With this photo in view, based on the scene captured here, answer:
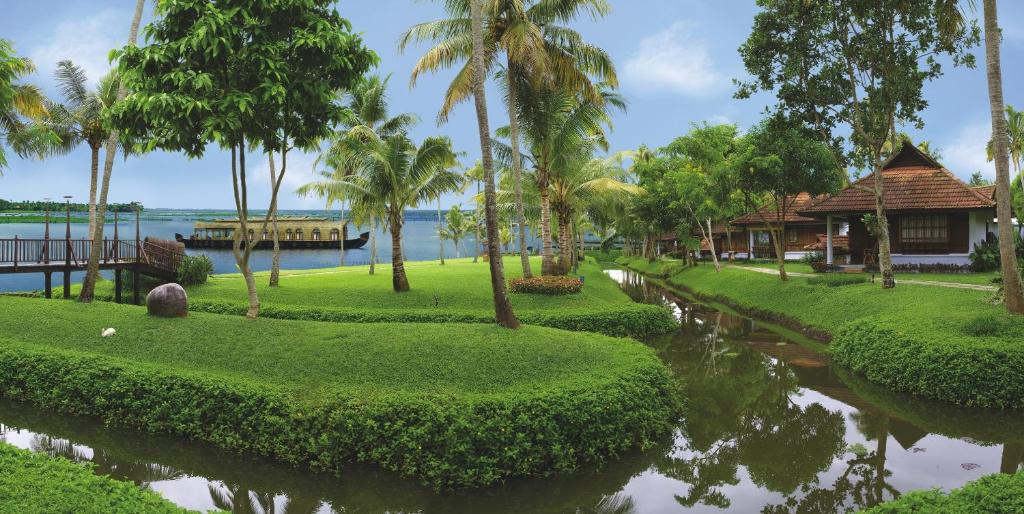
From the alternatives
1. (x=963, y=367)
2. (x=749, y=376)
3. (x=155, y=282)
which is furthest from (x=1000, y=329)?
(x=155, y=282)

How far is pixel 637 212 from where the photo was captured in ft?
123

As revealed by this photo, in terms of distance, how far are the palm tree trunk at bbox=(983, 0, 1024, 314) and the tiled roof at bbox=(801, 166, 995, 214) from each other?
38.3ft

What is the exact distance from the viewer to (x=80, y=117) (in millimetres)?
22797

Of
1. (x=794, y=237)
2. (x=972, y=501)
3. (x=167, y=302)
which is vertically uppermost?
(x=794, y=237)

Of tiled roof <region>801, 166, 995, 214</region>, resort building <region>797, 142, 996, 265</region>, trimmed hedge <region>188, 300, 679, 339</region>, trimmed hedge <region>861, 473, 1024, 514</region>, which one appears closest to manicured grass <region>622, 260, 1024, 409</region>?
trimmed hedge <region>188, 300, 679, 339</region>

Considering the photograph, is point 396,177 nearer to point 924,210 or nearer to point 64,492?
point 64,492

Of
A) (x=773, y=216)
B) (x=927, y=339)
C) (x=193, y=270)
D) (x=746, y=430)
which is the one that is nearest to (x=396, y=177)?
(x=193, y=270)

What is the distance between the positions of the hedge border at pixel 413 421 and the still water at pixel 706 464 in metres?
0.21

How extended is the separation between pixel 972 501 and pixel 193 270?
2265 cm

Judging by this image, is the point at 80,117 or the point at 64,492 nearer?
the point at 64,492

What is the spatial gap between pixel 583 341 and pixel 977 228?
20.7 metres

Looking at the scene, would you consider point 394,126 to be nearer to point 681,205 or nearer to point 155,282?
point 155,282

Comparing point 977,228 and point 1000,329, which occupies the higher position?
point 977,228

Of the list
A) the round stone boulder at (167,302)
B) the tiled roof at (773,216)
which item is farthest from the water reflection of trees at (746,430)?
the tiled roof at (773,216)
